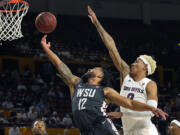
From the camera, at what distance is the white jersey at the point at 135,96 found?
513cm

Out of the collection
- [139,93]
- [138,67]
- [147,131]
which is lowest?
[147,131]

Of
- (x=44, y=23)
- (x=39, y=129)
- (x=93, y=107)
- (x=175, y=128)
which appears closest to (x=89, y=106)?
(x=93, y=107)

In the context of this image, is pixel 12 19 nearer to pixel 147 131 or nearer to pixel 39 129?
pixel 39 129

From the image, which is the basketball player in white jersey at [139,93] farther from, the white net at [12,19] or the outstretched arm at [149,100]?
the white net at [12,19]

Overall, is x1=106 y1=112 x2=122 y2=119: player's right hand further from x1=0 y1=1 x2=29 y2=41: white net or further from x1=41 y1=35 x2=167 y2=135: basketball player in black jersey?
x1=0 y1=1 x2=29 y2=41: white net

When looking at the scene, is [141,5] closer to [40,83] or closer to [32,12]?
[32,12]

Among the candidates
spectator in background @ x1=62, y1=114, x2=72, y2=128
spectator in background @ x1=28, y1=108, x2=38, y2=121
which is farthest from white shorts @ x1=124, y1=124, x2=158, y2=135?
spectator in background @ x1=62, y1=114, x2=72, y2=128

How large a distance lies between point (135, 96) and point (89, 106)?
Answer: 986mm

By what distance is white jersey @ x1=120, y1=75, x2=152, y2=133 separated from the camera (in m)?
5.13

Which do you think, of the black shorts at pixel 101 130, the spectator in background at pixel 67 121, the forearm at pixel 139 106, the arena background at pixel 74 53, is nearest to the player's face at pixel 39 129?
the black shorts at pixel 101 130

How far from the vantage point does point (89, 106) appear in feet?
14.2

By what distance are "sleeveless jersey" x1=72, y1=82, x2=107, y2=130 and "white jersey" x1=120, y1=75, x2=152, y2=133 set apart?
2.74 ft

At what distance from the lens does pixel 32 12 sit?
21812 mm

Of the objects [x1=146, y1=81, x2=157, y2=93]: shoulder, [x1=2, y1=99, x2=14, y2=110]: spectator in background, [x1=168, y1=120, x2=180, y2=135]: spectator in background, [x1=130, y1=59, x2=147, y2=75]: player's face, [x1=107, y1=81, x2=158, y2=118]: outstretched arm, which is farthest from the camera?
[x1=2, y1=99, x2=14, y2=110]: spectator in background
